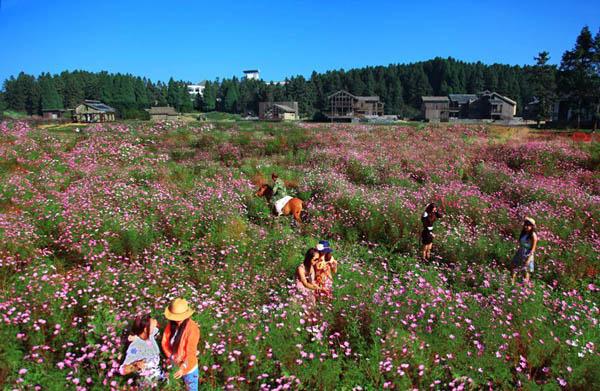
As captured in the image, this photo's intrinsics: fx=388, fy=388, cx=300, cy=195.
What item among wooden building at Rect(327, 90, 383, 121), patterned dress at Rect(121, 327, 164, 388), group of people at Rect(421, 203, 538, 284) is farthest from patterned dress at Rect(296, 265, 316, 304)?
wooden building at Rect(327, 90, 383, 121)

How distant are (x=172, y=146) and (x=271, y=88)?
11458cm

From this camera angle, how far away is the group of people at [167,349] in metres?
4.12

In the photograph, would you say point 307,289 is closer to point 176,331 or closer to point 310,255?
point 310,255

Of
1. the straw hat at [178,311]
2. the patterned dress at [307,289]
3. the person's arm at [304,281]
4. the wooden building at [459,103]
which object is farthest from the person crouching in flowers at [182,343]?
the wooden building at [459,103]

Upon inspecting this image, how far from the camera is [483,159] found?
19.0 m

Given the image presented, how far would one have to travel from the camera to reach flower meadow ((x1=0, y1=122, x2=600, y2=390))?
461 cm

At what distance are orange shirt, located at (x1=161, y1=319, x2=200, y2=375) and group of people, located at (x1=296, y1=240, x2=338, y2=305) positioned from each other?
81.1 inches

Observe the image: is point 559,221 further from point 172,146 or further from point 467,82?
point 467,82

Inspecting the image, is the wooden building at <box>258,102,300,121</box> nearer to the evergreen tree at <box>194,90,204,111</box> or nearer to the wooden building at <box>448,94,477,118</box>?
the wooden building at <box>448,94,477,118</box>

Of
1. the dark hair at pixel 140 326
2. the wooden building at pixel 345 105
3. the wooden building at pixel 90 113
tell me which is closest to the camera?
the dark hair at pixel 140 326

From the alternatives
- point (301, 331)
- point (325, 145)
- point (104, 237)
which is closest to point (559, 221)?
point (301, 331)

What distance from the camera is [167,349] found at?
4.45 meters

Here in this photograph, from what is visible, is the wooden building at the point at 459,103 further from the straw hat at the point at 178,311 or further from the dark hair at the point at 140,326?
the dark hair at the point at 140,326

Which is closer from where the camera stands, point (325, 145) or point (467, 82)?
point (325, 145)
